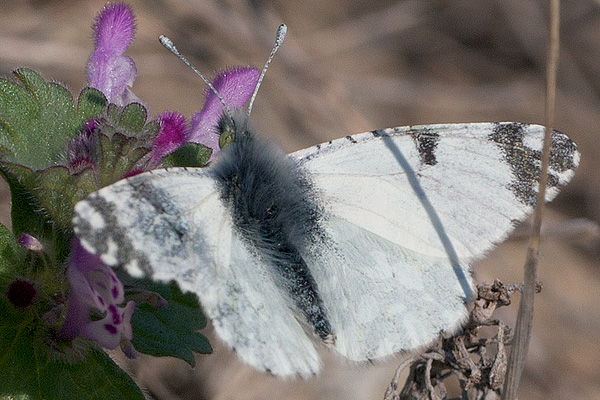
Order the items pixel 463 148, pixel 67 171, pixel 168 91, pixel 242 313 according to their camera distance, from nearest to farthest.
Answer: pixel 242 313
pixel 67 171
pixel 463 148
pixel 168 91

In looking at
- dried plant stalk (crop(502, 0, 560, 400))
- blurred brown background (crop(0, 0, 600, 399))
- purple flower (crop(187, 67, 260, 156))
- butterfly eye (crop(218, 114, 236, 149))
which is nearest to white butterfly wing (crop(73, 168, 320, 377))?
butterfly eye (crop(218, 114, 236, 149))

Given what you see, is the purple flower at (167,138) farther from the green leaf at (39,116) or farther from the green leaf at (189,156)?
the green leaf at (39,116)

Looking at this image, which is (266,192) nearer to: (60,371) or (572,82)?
(60,371)

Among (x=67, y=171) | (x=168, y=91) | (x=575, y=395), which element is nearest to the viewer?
(x=67, y=171)

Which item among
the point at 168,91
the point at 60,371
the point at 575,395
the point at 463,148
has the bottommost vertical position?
the point at 60,371

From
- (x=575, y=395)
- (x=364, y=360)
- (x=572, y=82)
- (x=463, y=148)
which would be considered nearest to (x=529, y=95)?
(x=572, y=82)

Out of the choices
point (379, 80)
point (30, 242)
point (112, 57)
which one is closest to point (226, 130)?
point (112, 57)

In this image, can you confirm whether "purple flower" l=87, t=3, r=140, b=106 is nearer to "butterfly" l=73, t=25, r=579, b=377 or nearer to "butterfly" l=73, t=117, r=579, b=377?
"butterfly" l=73, t=25, r=579, b=377

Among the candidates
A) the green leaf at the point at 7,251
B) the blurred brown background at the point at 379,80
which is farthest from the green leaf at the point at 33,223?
the blurred brown background at the point at 379,80

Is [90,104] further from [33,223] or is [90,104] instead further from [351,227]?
[351,227]
